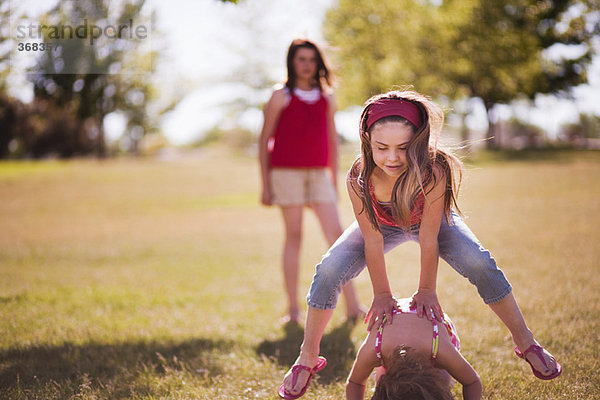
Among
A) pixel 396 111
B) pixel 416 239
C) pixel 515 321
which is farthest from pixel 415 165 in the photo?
pixel 515 321

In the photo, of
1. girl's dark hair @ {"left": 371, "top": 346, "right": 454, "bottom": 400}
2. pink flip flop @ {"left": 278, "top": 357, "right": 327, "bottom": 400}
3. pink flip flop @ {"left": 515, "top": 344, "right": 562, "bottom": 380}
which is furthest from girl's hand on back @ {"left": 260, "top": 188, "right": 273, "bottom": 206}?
pink flip flop @ {"left": 515, "top": 344, "right": 562, "bottom": 380}

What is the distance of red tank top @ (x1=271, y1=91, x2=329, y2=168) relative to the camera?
454 centimetres

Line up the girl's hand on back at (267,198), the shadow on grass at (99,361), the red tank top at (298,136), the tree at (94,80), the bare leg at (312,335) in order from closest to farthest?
the bare leg at (312,335)
the shadow on grass at (99,361)
the red tank top at (298,136)
the girl's hand on back at (267,198)
the tree at (94,80)

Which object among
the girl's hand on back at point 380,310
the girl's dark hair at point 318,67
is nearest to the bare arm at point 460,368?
the girl's hand on back at point 380,310

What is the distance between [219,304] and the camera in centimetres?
523

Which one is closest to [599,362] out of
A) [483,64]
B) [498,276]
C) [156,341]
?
[498,276]

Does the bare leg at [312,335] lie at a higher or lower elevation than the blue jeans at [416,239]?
lower

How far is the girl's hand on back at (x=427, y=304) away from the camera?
263cm

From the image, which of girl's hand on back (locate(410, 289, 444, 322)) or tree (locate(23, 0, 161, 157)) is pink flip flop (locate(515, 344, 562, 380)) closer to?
girl's hand on back (locate(410, 289, 444, 322))

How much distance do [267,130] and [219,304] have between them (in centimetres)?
192

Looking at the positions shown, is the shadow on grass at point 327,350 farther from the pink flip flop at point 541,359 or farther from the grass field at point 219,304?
the pink flip flop at point 541,359

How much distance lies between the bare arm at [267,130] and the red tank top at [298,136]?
57mm

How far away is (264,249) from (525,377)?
223 inches

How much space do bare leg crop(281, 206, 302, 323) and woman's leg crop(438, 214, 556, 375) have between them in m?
2.05
